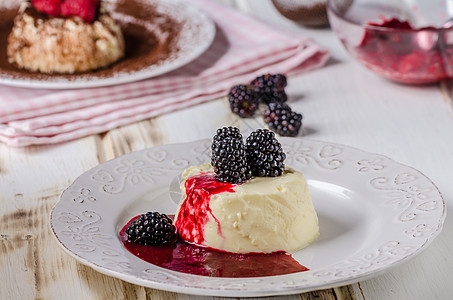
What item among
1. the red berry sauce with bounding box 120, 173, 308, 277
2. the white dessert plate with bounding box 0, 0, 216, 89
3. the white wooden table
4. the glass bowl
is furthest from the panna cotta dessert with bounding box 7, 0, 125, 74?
the red berry sauce with bounding box 120, 173, 308, 277

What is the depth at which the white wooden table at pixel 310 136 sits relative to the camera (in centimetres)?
140

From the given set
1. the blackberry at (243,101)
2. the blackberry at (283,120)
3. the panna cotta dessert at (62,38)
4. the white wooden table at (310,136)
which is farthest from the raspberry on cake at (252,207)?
the panna cotta dessert at (62,38)

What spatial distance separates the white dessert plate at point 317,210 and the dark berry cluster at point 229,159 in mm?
209

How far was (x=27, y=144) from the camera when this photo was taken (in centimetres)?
205

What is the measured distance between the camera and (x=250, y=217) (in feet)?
4.79

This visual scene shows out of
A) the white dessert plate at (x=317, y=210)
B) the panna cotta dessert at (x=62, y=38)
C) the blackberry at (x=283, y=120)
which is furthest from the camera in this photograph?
the panna cotta dessert at (x=62, y=38)

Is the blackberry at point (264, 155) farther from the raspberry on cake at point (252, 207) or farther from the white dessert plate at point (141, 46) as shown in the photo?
the white dessert plate at point (141, 46)

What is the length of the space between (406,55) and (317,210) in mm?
824

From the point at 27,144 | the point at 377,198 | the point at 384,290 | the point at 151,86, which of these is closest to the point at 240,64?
the point at 151,86

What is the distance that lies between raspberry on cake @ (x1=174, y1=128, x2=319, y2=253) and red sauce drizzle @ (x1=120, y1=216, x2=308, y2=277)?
22 millimetres

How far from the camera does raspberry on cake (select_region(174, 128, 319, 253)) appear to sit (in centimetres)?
146

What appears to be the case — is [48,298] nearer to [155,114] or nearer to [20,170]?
[20,170]

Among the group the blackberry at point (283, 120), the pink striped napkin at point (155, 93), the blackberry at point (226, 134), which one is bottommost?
the pink striped napkin at point (155, 93)

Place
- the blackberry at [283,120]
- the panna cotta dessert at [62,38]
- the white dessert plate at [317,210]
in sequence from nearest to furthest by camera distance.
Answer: the white dessert plate at [317,210]
the blackberry at [283,120]
the panna cotta dessert at [62,38]
